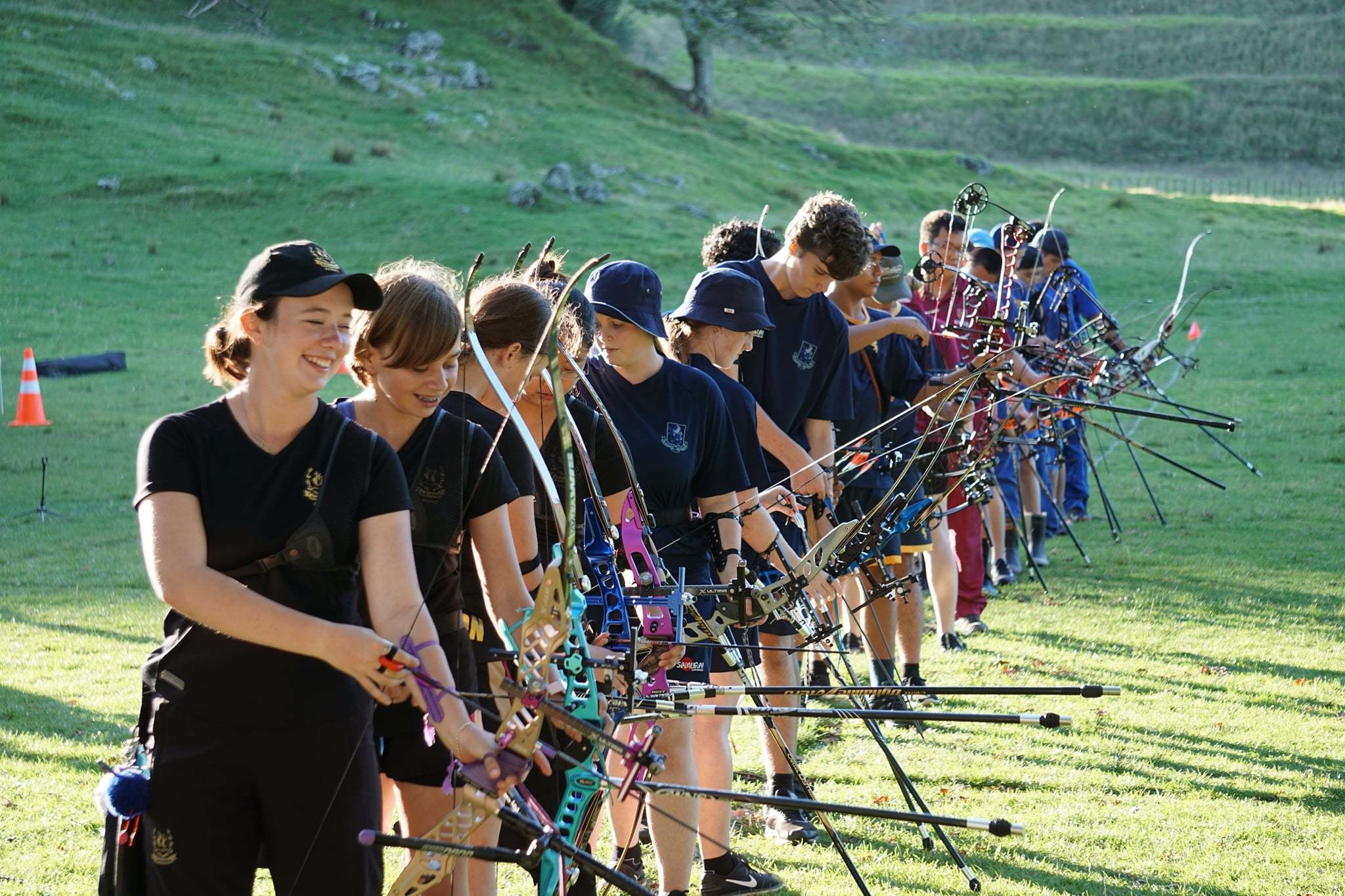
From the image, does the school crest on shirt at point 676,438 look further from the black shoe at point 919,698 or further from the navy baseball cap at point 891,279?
the navy baseball cap at point 891,279

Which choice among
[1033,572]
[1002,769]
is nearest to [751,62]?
[1033,572]

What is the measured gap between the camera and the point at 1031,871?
4230 mm

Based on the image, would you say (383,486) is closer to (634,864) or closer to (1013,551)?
(634,864)

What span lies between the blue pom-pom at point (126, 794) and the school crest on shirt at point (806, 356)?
2.85 metres

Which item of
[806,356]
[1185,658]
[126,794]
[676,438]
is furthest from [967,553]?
[126,794]

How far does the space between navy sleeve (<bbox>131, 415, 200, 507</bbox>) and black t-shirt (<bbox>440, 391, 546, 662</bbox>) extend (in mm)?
722

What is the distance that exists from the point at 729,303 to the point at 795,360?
79cm

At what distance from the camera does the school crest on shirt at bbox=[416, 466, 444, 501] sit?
2.83 m

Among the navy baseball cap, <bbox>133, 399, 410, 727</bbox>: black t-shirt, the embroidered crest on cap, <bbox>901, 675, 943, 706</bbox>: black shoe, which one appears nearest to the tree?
the navy baseball cap

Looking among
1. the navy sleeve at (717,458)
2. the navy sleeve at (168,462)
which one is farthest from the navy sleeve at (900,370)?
the navy sleeve at (168,462)

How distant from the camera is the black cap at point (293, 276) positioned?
7.89 feet

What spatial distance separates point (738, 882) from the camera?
3895 millimetres

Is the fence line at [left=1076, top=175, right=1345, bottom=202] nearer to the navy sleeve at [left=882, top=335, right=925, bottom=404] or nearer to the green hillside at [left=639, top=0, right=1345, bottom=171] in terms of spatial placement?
the green hillside at [left=639, top=0, right=1345, bottom=171]

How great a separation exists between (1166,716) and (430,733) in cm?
391
